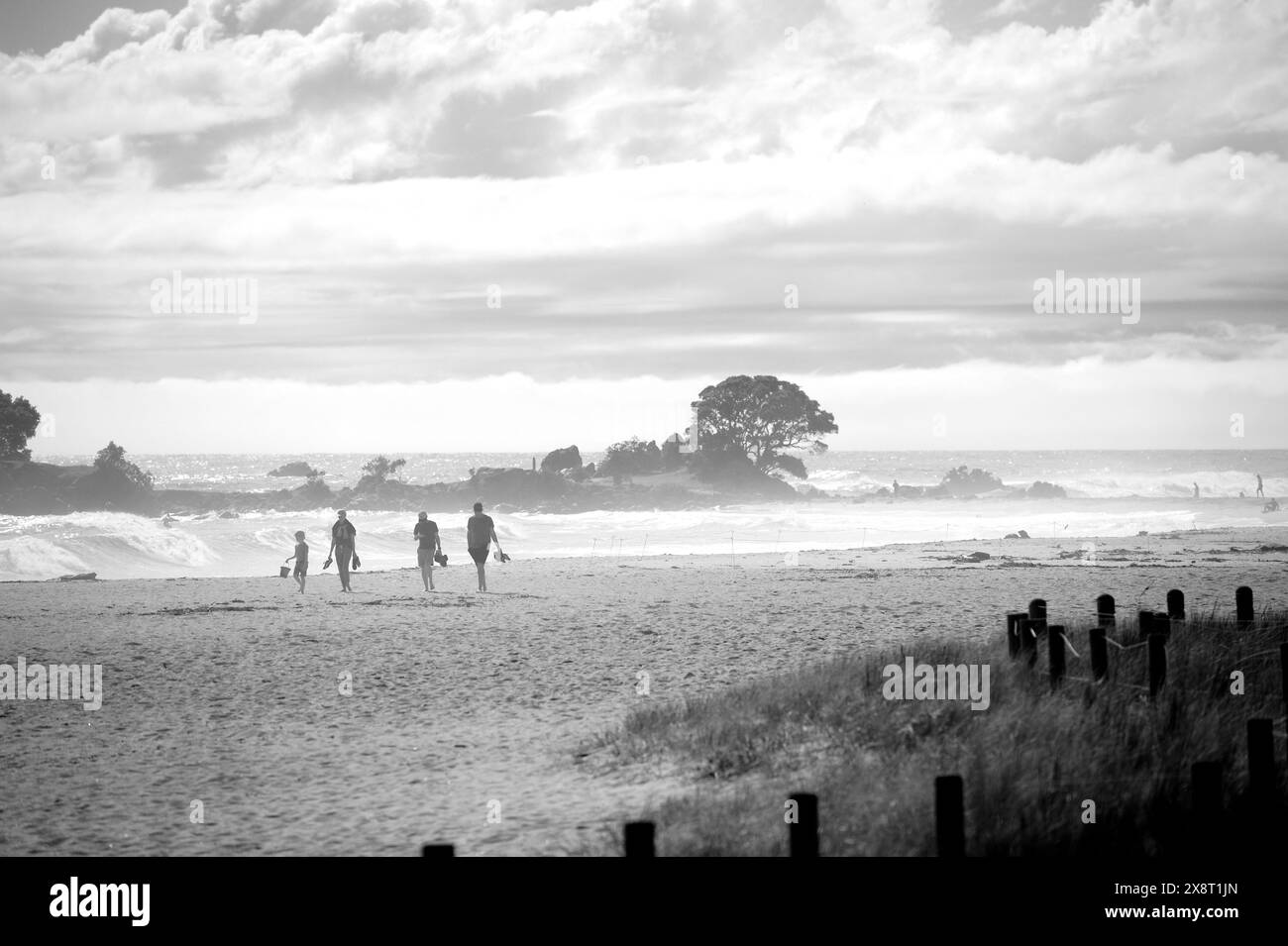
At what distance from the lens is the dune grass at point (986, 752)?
7.21m

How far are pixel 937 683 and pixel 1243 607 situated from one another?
3.72m

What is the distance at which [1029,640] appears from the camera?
11.2m

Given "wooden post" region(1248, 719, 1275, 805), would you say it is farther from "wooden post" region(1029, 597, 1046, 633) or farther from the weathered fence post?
"wooden post" region(1029, 597, 1046, 633)

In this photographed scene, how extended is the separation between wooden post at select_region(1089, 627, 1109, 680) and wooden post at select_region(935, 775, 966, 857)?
585 cm

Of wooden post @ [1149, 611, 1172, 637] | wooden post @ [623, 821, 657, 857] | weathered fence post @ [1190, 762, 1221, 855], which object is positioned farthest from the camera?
wooden post @ [1149, 611, 1172, 637]

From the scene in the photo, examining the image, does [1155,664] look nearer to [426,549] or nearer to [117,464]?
[426,549]

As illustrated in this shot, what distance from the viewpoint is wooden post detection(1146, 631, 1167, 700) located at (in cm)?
990
